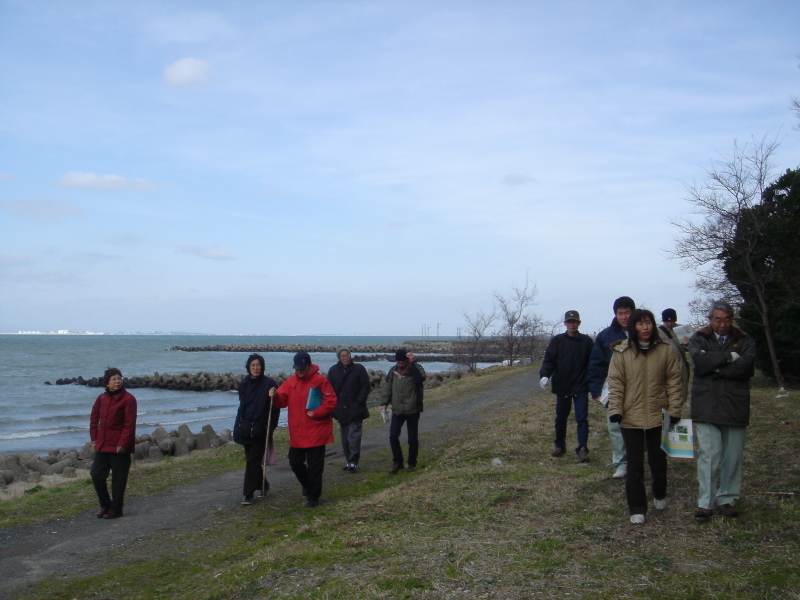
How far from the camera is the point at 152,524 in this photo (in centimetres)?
764

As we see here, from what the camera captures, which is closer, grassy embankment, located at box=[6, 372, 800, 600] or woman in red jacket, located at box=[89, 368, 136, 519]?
grassy embankment, located at box=[6, 372, 800, 600]

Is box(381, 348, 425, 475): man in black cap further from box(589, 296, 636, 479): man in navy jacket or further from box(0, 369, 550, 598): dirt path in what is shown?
box(589, 296, 636, 479): man in navy jacket

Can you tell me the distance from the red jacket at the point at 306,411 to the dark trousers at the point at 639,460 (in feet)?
11.4

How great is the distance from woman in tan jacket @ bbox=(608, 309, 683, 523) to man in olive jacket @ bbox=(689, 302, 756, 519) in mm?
225

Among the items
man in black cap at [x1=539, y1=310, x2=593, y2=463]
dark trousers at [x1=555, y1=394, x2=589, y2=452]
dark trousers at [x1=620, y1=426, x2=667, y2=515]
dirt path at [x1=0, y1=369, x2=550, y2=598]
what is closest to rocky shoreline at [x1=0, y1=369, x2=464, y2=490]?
dirt path at [x1=0, y1=369, x2=550, y2=598]

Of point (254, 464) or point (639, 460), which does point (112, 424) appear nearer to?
point (254, 464)

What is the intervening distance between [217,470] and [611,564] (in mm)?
8073

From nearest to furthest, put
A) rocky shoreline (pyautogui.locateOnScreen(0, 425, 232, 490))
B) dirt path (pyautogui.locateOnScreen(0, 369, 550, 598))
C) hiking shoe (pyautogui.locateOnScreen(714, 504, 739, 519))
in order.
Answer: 1. hiking shoe (pyautogui.locateOnScreen(714, 504, 739, 519))
2. dirt path (pyautogui.locateOnScreen(0, 369, 550, 598))
3. rocky shoreline (pyautogui.locateOnScreen(0, 425, 232, 490))

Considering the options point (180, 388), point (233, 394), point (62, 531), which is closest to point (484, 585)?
point (62, 531)

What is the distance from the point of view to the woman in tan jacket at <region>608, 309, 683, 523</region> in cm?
568

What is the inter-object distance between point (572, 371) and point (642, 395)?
3.07 m

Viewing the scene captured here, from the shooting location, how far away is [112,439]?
25.9ft

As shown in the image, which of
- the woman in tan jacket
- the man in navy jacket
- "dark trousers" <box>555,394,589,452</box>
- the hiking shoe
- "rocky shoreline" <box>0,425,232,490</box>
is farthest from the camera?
"rocky shoreline" <box>0,425,232,490</box>

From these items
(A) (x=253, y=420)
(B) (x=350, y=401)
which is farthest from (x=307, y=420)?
(B) (x=350, y=401)
